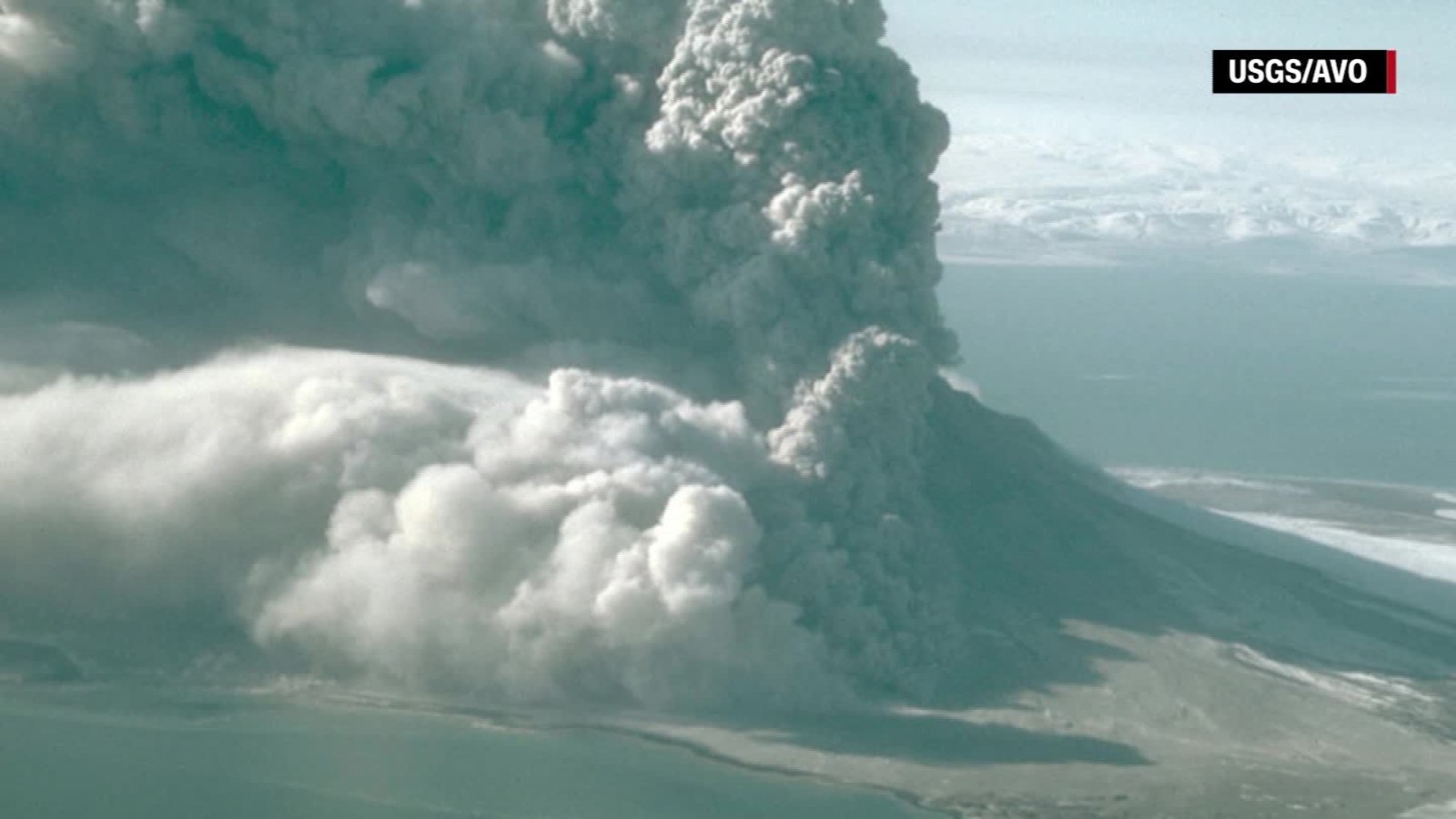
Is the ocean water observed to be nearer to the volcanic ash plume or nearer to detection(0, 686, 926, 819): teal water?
the volcanic ash plume

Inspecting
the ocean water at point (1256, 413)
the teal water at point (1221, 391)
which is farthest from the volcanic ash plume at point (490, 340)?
the teal water at point (1221, 391)

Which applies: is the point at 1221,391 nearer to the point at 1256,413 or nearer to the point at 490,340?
the point at 1256,413

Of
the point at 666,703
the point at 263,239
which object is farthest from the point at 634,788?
the point at 263,239

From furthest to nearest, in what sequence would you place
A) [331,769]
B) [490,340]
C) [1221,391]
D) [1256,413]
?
[1221,391] → [1256,413] → [490,340] → [331,769]

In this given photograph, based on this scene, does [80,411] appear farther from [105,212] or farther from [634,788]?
[634,788]

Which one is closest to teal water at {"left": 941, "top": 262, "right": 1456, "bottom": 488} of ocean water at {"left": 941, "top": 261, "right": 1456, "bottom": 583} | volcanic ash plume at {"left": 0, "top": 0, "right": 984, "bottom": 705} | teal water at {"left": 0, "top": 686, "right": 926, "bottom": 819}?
ocean water at {"left": 941, "top": 261, "right": 1456, "bottom": 583}

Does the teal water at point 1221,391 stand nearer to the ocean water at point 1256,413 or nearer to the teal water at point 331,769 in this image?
the ocean water at point 1256,413

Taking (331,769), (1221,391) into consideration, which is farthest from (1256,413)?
(331,769)
